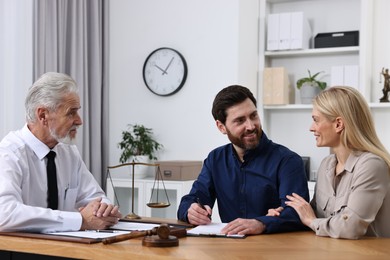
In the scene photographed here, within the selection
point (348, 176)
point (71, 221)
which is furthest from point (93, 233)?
point (348, 176)

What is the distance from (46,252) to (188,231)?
1.82 feet

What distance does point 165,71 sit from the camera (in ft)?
16.6

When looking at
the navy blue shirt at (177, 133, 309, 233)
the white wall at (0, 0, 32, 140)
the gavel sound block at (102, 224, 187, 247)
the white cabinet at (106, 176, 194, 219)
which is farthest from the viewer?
the white cabinet at (106, 176, 194, 219)

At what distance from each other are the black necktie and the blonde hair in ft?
3.84

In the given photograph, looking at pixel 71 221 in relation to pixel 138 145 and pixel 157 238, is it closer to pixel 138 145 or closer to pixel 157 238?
pixel 157 238

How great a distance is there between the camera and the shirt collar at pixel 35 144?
2.56 metres

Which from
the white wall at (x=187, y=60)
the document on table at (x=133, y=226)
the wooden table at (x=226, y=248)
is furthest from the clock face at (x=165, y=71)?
the wooden table at (x=226, y=248)

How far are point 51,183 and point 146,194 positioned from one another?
221 centimetres

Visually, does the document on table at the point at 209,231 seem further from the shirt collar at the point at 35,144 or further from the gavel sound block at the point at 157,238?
the shirt collar at the point at 35,144

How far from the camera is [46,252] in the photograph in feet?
6.75

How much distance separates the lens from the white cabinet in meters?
4.64

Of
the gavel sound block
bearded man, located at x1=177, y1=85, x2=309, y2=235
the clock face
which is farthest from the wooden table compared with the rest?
the clock face

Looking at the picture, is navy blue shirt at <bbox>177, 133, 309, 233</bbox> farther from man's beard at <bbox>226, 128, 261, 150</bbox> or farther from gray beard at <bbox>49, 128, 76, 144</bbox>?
gray beard at <bbox>49, 128, 76, 144</bbox>

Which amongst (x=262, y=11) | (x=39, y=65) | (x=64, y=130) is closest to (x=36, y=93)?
(x=64, y=130)
